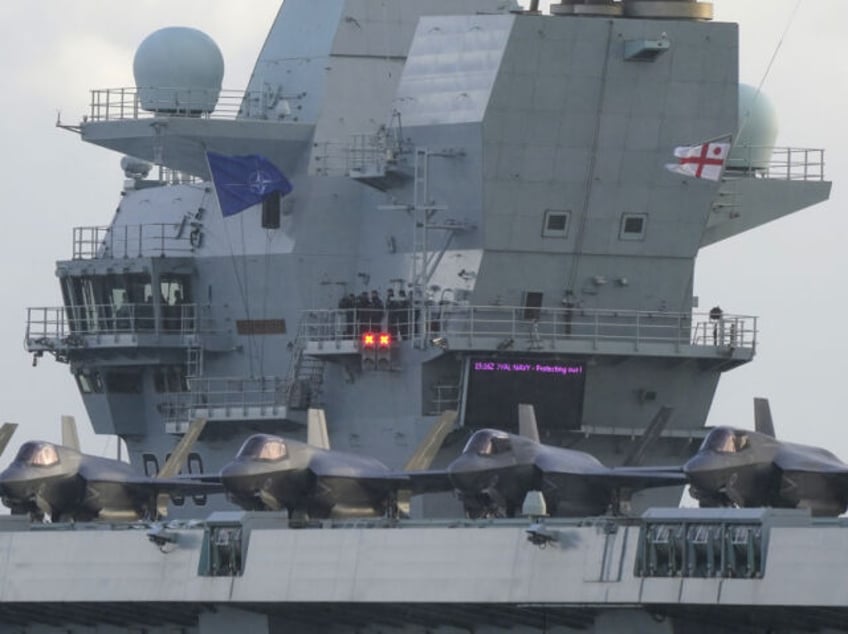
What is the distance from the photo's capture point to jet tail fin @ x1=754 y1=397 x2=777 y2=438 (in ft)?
218

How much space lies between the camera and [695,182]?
78.1 metres

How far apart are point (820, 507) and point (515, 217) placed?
17.7 meters

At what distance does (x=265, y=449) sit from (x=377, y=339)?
11071mm

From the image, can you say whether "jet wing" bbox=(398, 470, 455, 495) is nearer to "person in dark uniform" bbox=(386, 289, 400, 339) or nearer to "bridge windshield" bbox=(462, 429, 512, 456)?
"bridge windshield" bbox=(462, 429, 512, 456)

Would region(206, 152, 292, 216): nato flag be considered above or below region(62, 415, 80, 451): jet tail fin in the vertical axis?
above

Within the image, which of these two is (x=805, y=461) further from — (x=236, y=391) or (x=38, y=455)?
(x=236, y=391)

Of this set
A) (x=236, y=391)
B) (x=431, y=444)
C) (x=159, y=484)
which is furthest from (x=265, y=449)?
(x=236, y=391)

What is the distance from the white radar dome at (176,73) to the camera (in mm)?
84188

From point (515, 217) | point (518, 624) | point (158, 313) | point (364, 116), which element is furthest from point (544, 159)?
point (518, 624)

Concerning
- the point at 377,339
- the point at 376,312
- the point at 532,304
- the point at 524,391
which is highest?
the point at 532,304

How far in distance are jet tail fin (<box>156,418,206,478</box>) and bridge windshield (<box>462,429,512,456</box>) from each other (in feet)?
40.3

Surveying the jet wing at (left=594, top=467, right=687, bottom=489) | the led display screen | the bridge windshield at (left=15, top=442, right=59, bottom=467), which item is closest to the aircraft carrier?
the led display screen

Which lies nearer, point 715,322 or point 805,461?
point 805,461

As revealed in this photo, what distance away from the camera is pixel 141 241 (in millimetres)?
85625
